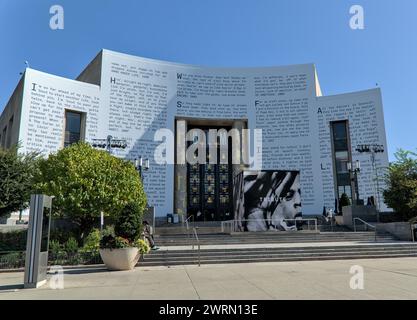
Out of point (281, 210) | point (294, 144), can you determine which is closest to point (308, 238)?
point (281, 210)

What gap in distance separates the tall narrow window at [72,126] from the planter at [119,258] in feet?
85.0

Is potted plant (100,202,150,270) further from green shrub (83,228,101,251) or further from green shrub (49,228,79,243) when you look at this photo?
green shrub (49,228,79,243)

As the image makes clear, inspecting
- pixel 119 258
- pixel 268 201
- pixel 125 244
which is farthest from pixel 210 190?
pixel 119 258

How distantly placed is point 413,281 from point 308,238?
12.3 m

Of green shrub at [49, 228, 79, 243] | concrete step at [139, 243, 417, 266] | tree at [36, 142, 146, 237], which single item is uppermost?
tree at [36, 142, 146, 237]

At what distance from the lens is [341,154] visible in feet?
137

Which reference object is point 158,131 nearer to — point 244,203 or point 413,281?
point 244,203

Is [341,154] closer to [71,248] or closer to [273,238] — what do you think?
[273,238]

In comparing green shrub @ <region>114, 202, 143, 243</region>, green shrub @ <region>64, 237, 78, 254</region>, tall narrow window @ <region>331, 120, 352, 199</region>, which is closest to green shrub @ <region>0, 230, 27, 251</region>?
green shrub @ <region>64, 237, 78, 254</region>

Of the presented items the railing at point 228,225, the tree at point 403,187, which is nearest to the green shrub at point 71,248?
the railing at point 228,225

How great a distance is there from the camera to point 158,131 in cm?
3881

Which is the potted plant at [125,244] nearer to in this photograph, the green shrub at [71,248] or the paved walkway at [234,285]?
the paved walkway at [234,285]

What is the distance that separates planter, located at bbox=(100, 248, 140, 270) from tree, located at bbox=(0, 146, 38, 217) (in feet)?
35.8

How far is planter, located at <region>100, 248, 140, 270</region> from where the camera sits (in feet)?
42.6
